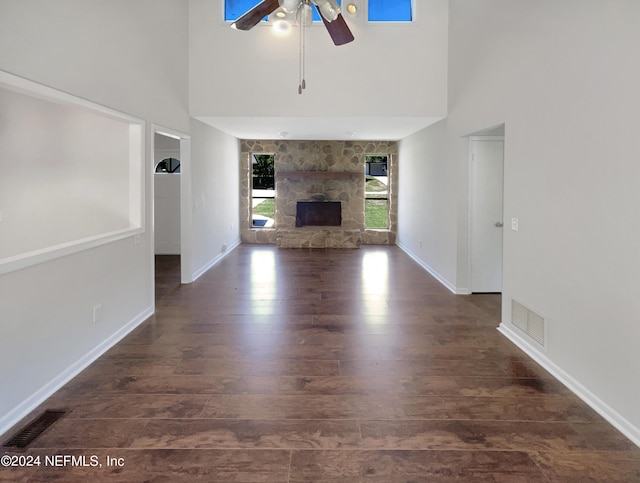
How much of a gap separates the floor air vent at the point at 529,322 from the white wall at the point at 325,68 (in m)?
3.00

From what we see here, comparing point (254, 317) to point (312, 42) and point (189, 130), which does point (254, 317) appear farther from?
point (312, 42)

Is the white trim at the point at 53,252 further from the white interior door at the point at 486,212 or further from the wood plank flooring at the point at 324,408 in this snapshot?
the white interior door at the point at 486,212

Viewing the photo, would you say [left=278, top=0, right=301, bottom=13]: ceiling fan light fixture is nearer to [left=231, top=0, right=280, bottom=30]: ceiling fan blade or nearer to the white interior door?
[left=231, top=0, right=280, bottom=30]: ceiling fan blade

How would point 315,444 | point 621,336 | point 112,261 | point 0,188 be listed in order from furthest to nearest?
1. point 0,188
2. point 112,261
3. point 621,336
4. point 315,444

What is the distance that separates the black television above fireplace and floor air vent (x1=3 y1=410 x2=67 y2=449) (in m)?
7.19

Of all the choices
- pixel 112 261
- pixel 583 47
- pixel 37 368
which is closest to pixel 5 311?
pixel 37 368

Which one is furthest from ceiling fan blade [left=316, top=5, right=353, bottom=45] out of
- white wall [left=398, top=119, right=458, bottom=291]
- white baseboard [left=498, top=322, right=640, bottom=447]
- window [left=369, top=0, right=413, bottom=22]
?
white baseboard [left=498, top=322, right=640, bottom=447]

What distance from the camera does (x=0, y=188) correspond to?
4199 millimetres

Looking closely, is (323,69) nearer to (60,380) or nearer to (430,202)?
(430,202)

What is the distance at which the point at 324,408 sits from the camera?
244 centimetres

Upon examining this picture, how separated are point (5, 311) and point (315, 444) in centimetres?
194

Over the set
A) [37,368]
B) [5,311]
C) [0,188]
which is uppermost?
[0,188]

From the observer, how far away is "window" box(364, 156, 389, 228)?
30.7 feet

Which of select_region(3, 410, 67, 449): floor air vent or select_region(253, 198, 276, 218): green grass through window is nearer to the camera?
select_region(3, 410, 67, 449): floor air vent
